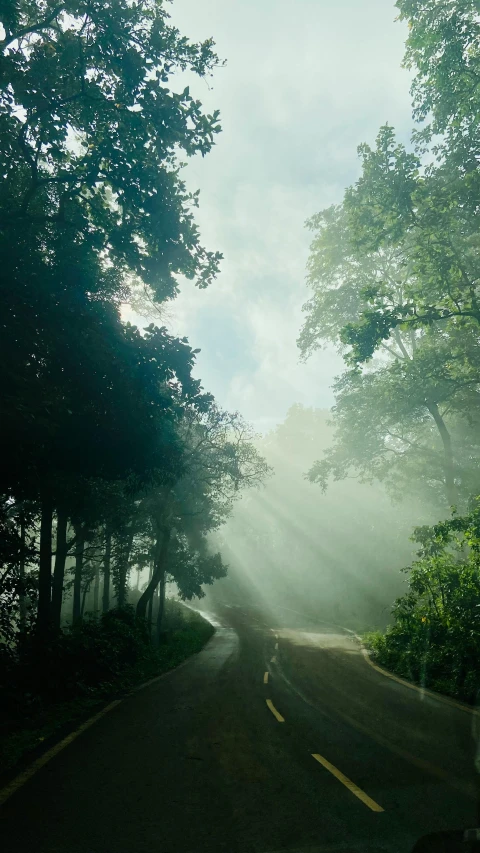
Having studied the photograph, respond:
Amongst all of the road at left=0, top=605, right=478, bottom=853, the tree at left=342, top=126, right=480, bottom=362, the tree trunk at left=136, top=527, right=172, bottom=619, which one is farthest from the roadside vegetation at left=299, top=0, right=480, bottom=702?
the tree trunk at left=136, top=527, right=172, bottom=619

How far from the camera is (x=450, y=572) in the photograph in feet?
55.1

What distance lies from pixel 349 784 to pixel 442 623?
11.0m

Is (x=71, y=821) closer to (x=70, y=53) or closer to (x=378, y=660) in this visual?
(x=70, y=53)

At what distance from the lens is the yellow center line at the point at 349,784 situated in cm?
535

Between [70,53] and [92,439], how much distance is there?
7.10m

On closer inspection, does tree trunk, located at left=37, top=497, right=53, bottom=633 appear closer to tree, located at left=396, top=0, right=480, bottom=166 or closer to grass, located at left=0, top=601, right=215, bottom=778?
grass, located at left=0, top=601, right=215, bottom=778

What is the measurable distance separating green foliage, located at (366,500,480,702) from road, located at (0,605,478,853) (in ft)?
5.61

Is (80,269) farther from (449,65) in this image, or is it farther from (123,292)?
(449,65)

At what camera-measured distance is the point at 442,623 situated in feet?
51.9

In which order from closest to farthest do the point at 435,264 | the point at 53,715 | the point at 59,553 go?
the point at 53,715
the point at 435,264
the point at 59,553

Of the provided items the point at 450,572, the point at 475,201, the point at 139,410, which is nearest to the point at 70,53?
the point at 139,410

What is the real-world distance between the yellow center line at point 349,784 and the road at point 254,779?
0.01 meters

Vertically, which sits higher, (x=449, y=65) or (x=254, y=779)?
(x=449, y=65)

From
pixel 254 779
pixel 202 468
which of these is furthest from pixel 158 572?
pixel 254 779
